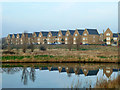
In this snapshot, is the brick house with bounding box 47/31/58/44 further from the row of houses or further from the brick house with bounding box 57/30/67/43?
the brick house with bounding box 57/30/67/43

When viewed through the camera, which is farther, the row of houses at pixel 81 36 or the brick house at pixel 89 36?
the row of houses at pixel 81 36

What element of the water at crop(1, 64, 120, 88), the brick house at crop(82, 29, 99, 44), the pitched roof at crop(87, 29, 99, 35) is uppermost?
the pitched roof at crop(87, 29, 99, 35)

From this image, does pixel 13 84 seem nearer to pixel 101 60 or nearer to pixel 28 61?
pixel 28 61

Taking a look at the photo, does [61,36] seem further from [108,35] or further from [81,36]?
[108,35]

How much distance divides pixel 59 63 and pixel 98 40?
59675 millimetres

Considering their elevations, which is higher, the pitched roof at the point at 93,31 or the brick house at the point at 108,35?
the pitched roof at the point at 93,31

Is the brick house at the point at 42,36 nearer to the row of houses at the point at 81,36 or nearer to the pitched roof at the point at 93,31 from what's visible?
the row of houses at the point at 81,36

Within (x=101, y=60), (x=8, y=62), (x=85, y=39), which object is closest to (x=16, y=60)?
(x=8, y=62)

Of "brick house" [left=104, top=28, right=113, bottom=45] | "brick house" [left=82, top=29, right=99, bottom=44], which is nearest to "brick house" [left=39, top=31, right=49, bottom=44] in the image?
"brick house" [left=82, top=29, right=99, bottom=44]

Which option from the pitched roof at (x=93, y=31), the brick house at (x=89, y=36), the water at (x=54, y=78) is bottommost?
the water at (x=54, y=78)

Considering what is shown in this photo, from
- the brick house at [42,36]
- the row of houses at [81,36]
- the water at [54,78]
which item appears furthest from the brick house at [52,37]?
the water at [54,78]

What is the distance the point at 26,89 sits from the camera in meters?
15.4

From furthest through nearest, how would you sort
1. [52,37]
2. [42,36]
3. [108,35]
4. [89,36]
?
[42,36], [52,37], [108,35], [89,36]

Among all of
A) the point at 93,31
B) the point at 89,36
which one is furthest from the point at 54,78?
the point at 93,31
